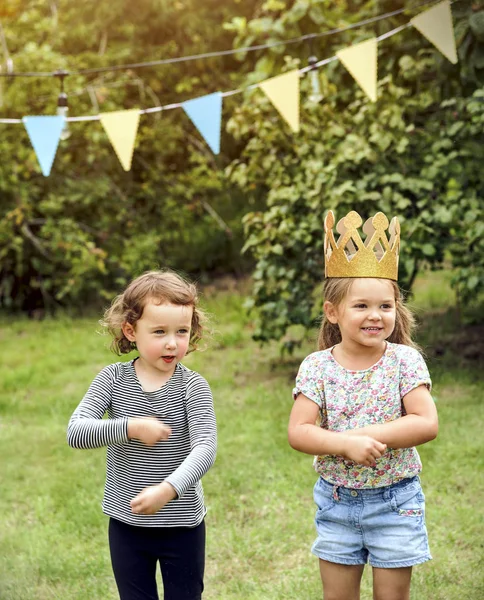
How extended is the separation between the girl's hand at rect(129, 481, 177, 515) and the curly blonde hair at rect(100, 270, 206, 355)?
504mm

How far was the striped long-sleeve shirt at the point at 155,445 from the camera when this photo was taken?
2316 millimetres

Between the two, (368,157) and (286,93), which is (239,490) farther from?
(368,157)

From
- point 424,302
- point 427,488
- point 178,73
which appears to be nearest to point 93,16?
point 178,73

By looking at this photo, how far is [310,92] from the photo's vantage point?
6262mm

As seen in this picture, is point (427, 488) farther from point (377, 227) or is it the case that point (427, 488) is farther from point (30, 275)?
point (30, 275)

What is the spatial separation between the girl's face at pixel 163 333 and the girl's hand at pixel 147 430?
19cm

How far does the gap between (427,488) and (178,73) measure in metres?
6.69

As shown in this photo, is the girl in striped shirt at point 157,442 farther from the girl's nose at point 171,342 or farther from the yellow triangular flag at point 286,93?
the yellow triangular flag at point 286,93

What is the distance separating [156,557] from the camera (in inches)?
94.4

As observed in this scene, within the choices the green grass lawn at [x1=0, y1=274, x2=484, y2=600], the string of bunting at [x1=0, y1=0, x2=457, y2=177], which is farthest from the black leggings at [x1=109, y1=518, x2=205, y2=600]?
the string of bunting at [x1=0, y1=0, x2=457, y2=177]

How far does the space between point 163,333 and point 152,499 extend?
0.47m

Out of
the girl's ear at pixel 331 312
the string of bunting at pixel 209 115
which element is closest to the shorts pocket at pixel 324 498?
the girl's ear at pixel 331 312

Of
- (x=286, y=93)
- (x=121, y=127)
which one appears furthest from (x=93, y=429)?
(x=286, y=93)

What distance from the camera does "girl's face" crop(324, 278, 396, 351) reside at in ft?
7.63
